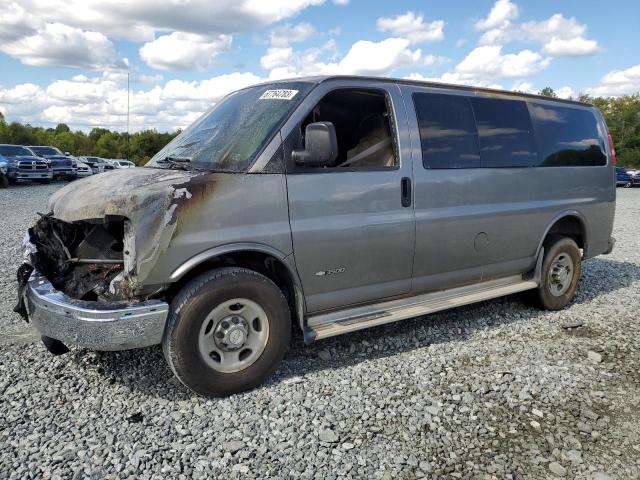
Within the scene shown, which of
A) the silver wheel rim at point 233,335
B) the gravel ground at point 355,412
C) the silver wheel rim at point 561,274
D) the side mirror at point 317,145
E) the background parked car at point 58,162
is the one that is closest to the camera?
the gravel ground at point 355,412

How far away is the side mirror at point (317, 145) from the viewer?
3635 millimetres

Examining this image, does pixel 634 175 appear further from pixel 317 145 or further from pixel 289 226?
pixel 289 226

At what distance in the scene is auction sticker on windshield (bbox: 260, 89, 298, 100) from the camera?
401 centimetres

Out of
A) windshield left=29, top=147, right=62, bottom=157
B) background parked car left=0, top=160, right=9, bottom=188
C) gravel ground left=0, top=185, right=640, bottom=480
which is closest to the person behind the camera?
gravel ground left=0, top=185, right=640, bottom=480

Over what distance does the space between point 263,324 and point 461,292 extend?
2.12 m

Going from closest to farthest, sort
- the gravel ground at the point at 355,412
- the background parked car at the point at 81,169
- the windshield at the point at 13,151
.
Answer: the gravel ground at the point at 355,412
the windshield at the point at 13,151
the background parked car at the point at 81,169

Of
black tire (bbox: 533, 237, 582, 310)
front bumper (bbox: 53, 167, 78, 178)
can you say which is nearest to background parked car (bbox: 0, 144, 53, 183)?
front bumper (bbox: 53, 167, 78, 178)

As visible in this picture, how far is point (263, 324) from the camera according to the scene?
3.71 m

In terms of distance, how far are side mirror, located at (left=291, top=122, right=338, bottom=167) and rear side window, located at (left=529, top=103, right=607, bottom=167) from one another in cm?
279

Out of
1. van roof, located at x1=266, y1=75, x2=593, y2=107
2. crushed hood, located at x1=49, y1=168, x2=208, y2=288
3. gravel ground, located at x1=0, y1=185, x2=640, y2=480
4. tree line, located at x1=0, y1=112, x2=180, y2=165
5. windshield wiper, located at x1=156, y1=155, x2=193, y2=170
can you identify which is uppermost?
tree line, located at x1=0, y1=112, x2=180, y2=165

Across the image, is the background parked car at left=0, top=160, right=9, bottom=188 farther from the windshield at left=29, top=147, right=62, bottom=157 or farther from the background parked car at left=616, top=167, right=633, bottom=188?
the background parked car at left=616, top=167, right=633, bottom=188

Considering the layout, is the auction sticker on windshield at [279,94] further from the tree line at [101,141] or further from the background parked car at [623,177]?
the tree line at [101,141]

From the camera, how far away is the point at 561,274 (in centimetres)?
581

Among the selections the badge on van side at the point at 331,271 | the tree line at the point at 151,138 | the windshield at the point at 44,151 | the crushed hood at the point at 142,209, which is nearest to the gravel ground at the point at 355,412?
the badge on van side at the point at 331,271
